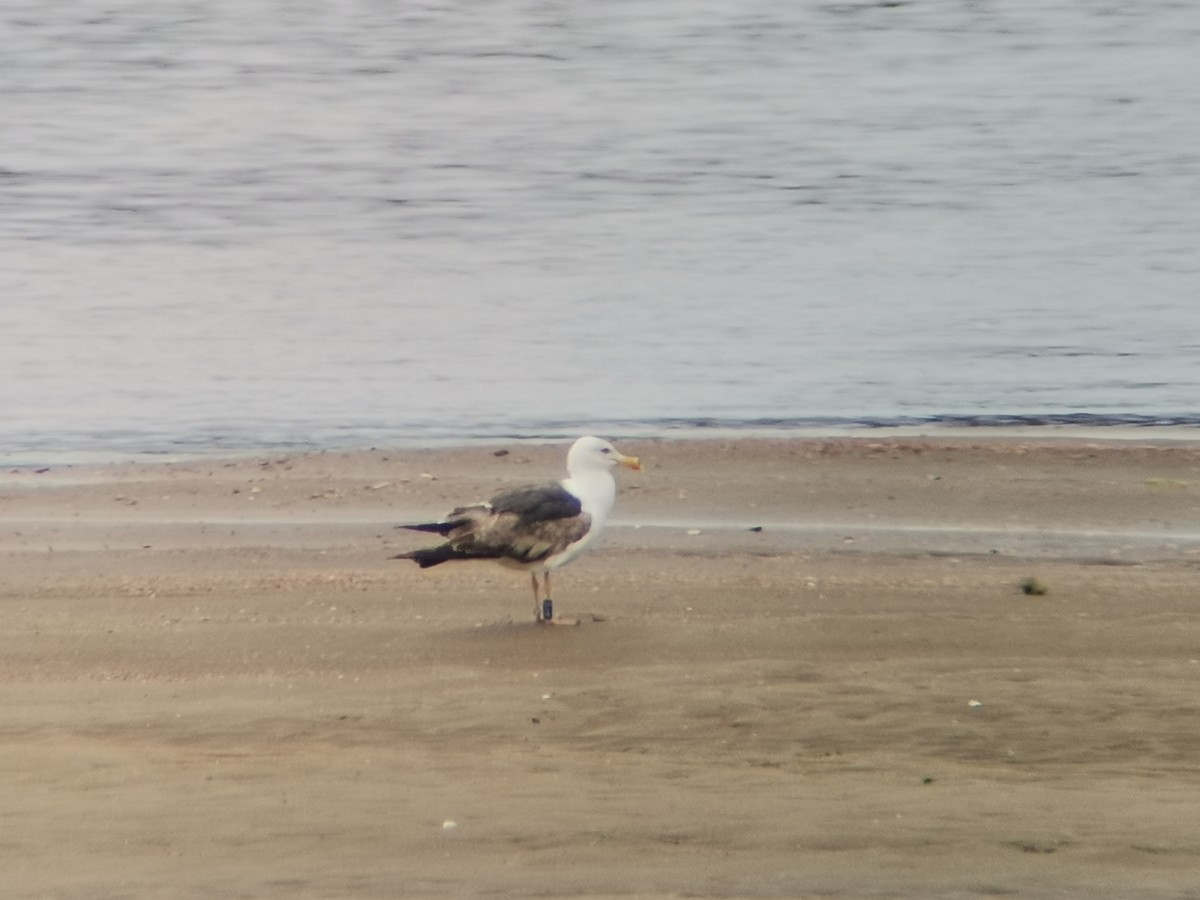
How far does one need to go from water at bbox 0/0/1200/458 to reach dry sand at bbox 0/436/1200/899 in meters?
3.64

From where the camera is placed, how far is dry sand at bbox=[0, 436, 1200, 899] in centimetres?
530

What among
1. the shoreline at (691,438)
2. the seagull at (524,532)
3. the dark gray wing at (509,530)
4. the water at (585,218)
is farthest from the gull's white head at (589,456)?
the water at (585,218)

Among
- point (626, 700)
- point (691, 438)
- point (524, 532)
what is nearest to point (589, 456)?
point (524, 532)

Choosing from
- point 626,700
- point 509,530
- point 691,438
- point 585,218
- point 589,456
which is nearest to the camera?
point 626,700

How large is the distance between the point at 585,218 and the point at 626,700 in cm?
1998

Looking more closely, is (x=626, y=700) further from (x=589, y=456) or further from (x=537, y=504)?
(x=589, y=456)

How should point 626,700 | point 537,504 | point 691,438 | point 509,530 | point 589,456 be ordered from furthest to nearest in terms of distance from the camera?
1. point 691,438
2. point 589,456
3. point 537,504
4. point 509,530
5. point 626,700

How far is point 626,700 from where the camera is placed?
6.84 m

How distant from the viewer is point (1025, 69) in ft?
128

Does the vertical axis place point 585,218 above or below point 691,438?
below

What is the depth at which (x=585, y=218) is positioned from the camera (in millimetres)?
26438

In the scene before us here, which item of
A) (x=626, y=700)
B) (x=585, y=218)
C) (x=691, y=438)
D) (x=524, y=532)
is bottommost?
(x=585, y=218)

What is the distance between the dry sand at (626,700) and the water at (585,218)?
143 inches

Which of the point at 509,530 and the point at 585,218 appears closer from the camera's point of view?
the point at 509,530
